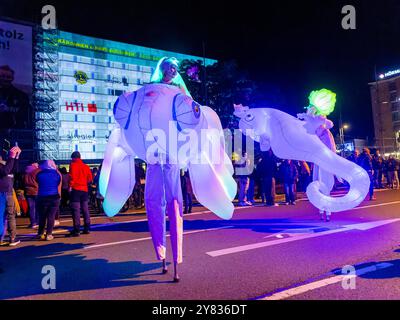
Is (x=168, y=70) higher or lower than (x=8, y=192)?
higher

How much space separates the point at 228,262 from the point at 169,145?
1.93 m

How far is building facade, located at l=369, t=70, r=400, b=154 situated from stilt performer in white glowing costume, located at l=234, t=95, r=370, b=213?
5909cm

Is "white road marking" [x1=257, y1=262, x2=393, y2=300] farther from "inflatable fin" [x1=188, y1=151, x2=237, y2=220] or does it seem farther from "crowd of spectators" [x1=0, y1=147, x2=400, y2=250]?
"crowd of spectators" [x1=0, y1=147, x2=400, y2=250]

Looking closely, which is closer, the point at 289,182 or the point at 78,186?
the point at 78,186

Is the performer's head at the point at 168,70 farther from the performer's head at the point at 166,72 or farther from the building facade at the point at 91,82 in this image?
the building facade at the point at 91,82

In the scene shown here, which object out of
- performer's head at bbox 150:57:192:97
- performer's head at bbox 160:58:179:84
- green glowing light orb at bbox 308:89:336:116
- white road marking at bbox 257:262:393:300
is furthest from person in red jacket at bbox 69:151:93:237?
green glowing light orb at bbox 308:89:336:116

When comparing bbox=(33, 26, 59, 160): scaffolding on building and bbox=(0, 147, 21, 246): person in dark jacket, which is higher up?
bbox=(33, 26, 59, 160): scaffolding on building

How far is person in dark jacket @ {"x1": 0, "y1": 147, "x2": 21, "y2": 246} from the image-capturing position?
581 centimetres

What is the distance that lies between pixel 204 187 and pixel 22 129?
28.0 meters

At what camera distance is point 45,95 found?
100 feet

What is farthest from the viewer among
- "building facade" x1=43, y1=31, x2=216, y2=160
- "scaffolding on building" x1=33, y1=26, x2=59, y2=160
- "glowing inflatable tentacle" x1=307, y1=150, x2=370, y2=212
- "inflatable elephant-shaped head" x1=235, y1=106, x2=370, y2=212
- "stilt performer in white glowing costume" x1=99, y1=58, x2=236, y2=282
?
"building facade" x1=43, y1=31, x2=216, y2=160

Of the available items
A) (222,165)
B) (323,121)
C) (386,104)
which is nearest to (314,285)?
(222,165)

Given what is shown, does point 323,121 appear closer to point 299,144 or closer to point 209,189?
point 299,144

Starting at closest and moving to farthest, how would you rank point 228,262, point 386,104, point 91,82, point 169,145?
point 169,145, point 228,262, point 91,82, point 386,104
